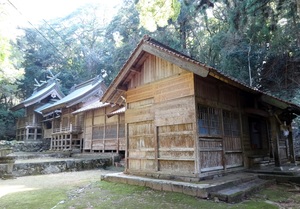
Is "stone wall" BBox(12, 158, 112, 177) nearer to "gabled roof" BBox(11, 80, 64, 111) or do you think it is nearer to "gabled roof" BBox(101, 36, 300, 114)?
"gabled roof" BBox(101, 36, 300, 114)

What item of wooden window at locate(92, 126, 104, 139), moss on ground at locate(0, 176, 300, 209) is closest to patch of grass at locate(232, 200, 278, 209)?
moss on ground at locate(0, 176, 300, 209)

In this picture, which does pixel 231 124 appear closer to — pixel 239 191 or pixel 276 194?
pixel 276 194

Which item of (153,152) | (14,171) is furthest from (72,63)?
(153,152)

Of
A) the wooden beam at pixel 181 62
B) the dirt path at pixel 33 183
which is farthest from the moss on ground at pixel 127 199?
the wooden beam at pixel 181 62

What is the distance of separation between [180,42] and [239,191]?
60.3ft

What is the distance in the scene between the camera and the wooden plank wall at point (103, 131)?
1625 centimetres

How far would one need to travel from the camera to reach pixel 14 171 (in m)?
10.8

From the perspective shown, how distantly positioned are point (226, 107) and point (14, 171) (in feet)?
34.4

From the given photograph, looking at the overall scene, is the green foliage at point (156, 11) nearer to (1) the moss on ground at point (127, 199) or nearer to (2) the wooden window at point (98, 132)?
(1) the moss on ground at point (127, 199)

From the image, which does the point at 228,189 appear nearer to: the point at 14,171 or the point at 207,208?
the point at 207,208

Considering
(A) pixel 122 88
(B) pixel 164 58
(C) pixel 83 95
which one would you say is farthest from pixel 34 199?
(C) pixel 83 95

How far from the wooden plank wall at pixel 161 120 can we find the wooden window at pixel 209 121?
47cm

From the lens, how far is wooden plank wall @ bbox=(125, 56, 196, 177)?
7.24 m

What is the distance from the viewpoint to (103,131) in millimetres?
17875
